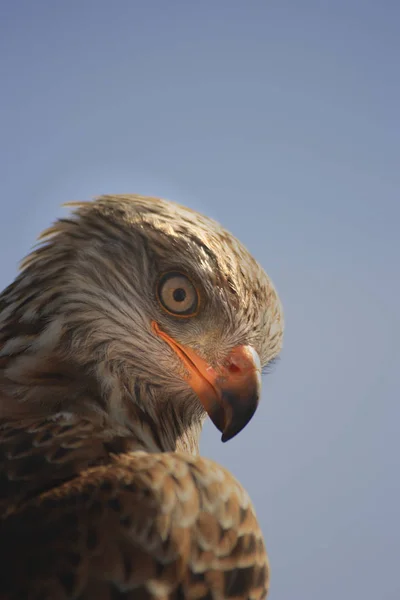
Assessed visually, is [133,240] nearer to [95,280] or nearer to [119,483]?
[95,280]

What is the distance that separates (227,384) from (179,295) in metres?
0.43

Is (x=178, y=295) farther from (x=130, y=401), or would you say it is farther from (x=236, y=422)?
(x=236, y=422)

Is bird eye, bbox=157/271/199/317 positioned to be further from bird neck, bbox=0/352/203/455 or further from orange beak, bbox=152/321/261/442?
bird neck, bbox=0/352/203/455

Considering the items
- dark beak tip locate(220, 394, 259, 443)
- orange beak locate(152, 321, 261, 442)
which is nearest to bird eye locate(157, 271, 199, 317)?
orange beak locate(152, 321, 261, 442)

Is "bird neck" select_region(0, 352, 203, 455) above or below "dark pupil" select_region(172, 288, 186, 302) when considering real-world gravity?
below

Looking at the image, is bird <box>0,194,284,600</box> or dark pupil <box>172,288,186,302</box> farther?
dark pupil <box>172,288,186,302</box>

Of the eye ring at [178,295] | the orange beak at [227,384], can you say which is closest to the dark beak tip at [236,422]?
the orange beak at [227,384]

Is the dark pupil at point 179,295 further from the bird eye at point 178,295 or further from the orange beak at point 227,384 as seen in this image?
the orange beak at point 227,384

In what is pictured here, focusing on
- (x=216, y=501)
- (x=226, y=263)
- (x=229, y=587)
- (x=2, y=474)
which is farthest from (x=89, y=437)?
(x=226, y=263)

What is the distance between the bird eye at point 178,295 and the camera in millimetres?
3201

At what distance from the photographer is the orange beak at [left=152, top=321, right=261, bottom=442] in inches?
117

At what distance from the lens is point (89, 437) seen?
2758mm

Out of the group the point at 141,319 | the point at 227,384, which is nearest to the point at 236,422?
the point at 227,384

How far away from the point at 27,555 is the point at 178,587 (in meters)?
0.46
